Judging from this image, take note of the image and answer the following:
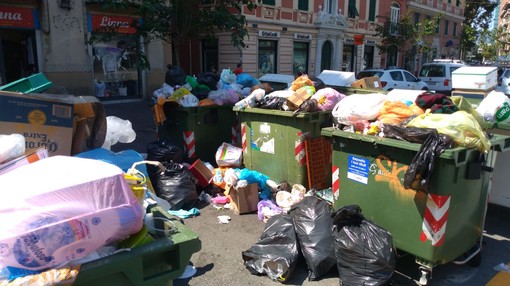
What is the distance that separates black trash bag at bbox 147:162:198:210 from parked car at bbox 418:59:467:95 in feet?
49.2

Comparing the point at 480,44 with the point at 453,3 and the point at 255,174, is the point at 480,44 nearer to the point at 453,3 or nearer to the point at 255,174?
the point at 453,3

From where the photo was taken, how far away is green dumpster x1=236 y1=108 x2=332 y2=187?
188 inches


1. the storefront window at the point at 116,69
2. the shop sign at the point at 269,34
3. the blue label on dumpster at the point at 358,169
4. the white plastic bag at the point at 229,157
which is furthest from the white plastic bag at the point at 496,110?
the shop sign at the point at 269,34

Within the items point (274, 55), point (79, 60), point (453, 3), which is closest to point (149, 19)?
point (79, 60)

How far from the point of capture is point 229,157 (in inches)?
220

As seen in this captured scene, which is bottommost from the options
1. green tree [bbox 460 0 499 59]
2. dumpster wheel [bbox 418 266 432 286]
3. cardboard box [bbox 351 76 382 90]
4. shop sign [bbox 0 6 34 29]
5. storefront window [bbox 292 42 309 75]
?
dumpster wheel [bbox 418 266 432 286]

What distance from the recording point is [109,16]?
13.7m

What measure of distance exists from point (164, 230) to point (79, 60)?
12.7 m

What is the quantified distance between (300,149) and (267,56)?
1573 centimetres

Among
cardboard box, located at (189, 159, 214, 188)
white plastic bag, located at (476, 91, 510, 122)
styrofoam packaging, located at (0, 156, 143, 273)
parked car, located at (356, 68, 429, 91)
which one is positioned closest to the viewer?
styrofoam packaging, located at (0, 156, 143, 273)

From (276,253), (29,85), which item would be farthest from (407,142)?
(29,85)

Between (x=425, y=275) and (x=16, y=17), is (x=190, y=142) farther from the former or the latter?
(x=16, y=17)

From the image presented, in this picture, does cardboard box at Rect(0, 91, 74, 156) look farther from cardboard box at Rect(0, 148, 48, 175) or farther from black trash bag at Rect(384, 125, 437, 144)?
black trash bag at Rect(384, 125, 437, 144)

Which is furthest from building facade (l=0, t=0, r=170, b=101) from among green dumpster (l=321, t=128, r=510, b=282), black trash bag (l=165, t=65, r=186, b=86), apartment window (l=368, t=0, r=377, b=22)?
apartment window (l=368, t=0, r=377, b=22)
